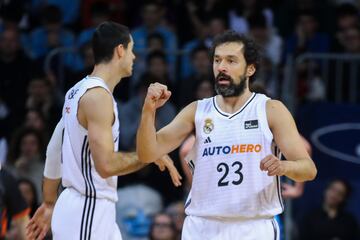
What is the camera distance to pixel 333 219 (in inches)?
522

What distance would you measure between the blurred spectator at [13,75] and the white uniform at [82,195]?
20.0 feet

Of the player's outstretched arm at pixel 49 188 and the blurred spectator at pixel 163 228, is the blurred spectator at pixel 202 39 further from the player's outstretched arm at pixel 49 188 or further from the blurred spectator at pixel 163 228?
the player's outstretched arm at pixel 49 188

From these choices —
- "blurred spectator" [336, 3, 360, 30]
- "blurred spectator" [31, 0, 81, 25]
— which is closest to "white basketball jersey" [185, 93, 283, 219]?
"blurred spectator" [336, 3, 360, 30]

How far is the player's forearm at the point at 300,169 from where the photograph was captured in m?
7.70

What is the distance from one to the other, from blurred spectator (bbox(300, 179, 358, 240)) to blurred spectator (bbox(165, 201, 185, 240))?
154 cm

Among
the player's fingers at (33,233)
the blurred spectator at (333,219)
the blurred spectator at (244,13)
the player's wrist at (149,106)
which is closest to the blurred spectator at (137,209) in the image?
the blurred spectator at (333,219)

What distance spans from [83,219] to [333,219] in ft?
17.8

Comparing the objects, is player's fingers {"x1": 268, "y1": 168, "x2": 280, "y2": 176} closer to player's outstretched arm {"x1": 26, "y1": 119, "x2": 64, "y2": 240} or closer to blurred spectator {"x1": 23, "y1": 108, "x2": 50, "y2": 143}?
player's outstretched arm {"x1": 26, "y1": 119, "x2": 64, "y2": 240}

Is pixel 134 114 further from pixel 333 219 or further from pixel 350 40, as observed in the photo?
pixel 350 40

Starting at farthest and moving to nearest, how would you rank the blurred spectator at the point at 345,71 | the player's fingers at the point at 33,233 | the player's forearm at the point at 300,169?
the blurred spectator at the point at 345,71, the player's fingers at the point at 33,233, the player's forearm at the point at 300,169

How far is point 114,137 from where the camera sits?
28.0 feet

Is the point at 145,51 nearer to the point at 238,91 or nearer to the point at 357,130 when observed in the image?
the point at 357,130

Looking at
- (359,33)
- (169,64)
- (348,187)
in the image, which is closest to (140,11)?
(169,64)

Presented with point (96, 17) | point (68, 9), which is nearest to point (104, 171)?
point (96, 17)
